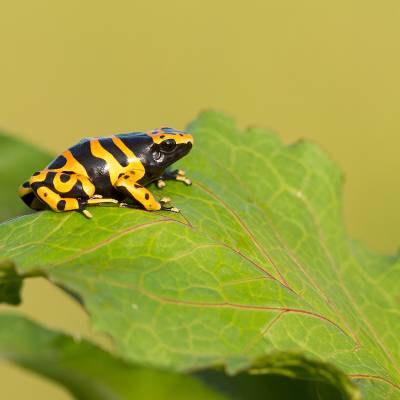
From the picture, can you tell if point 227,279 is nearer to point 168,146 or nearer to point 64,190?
point 64,190

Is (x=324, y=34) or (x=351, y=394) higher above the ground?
(x=324, y=34)

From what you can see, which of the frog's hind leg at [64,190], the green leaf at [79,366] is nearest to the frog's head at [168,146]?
the frog's hind leg at [64,190]

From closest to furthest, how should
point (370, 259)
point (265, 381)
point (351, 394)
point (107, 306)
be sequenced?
1. point (351, 394)
2. point (107, 306)
3. point (265, 381)
4. point (370, 259)

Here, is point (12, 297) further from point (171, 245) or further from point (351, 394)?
point (351, 394)

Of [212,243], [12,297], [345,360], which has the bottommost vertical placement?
[12,297]

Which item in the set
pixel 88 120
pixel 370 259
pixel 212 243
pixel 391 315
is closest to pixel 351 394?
pixel 212 243

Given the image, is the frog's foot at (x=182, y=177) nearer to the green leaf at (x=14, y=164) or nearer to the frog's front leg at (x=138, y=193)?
the frog's front leg at (x=138, y=193)

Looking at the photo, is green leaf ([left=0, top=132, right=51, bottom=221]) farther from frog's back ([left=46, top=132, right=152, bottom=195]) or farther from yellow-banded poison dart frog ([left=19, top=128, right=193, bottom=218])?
frog's back ([left=46, top=132, right=152, bottom=195])

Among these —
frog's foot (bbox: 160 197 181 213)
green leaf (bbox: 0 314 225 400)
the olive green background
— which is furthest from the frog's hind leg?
the olive green background
